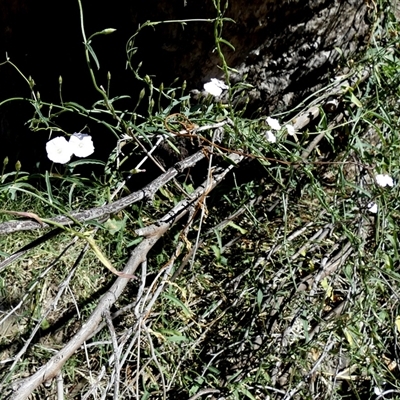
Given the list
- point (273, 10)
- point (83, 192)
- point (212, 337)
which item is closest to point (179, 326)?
point (212, 337)

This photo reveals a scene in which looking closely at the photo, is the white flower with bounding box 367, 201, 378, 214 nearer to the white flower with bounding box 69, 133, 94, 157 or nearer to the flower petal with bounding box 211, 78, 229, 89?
the flower petal with bounding box 211, 78, 229, 89

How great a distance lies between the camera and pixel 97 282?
76.1 inches

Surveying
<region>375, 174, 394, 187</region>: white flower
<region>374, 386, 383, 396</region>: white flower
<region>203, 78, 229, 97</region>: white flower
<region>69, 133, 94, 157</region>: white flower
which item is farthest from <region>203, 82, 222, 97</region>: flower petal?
<region>374, 386, 383, 396</region>: white flower

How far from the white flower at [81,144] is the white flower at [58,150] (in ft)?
0.04

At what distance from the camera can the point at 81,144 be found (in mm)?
1626

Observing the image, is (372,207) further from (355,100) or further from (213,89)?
(213,89)

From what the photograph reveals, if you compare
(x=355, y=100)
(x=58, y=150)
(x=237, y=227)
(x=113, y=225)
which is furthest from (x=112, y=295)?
(x=355, y=100)

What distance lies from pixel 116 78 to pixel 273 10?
500 mm

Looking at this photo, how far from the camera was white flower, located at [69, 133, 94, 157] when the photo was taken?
5.29ft

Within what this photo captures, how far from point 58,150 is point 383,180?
919 millimetres

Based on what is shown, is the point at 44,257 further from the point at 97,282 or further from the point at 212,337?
the point at 212,337

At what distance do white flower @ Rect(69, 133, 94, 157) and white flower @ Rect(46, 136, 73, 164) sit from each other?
0.5 inches

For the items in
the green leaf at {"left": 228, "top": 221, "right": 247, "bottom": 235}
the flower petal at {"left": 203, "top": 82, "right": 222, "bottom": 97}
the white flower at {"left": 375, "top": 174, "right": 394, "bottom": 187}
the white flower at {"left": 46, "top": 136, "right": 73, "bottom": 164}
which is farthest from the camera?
the green leaf at {"left": 228, "top": 221, "right": 247, "bottom": 235}

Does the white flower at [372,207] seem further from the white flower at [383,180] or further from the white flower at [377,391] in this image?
the white flower at [377,391]
